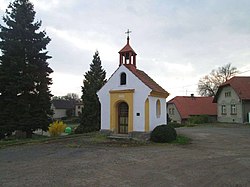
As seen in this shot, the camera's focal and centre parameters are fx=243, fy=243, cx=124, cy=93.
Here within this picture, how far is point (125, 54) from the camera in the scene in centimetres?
1745

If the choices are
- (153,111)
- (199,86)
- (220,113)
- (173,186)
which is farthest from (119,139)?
(199,86)

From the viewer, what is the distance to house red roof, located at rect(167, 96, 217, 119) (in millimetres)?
42503

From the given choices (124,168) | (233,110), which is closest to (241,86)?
(233,110)

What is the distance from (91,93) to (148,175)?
24095 millimetres

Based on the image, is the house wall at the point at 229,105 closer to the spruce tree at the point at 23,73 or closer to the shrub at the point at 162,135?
the shrub at the point at 162,135

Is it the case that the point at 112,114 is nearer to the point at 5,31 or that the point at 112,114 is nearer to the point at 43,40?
the point at 43,40

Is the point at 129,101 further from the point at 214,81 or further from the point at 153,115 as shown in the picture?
the point at 214,81

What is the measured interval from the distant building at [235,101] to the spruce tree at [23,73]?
80.1ft

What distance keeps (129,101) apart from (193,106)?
30.7 m

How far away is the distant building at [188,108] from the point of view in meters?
42.2

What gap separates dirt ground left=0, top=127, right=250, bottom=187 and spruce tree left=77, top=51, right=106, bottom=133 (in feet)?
60.6

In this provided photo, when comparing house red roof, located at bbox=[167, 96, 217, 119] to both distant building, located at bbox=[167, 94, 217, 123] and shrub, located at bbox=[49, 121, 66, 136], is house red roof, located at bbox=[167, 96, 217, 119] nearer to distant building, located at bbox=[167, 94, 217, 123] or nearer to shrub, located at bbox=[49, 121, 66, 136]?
distant building, located at bbox=[167, 94, 217, 123]

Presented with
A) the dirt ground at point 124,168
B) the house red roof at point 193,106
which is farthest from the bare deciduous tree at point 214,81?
the dirt ground at point 124,168

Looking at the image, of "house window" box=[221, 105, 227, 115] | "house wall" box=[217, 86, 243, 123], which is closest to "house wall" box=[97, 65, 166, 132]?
"house wall" box=[217, 86, 243, 123]
